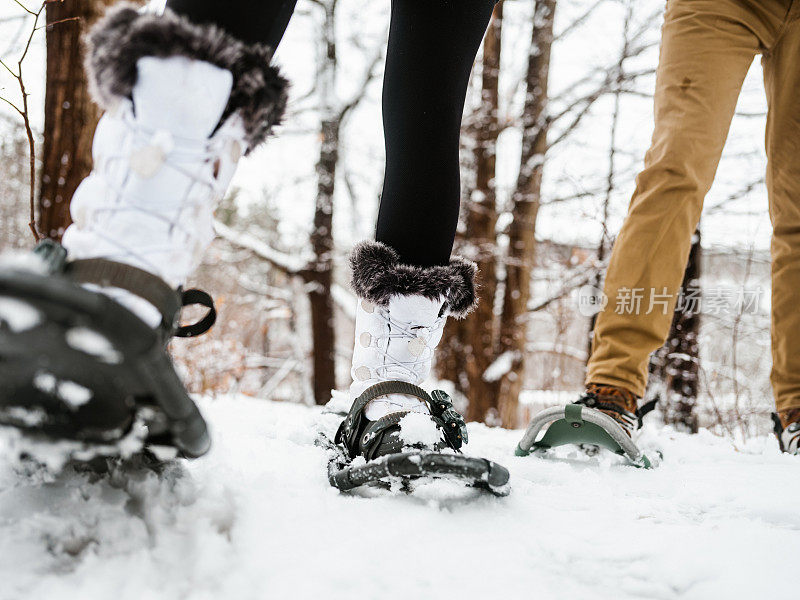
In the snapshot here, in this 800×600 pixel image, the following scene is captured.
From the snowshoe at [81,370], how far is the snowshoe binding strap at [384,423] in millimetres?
283

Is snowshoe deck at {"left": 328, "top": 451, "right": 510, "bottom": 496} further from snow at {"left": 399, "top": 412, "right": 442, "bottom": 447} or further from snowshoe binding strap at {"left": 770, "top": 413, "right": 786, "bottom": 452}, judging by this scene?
snowshoe binding strap at {"left": 770, "top": 413, "right": 786, "bottom": 452}

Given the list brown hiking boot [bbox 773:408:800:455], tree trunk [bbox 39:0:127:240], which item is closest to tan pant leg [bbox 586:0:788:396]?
brown hiking boot [bbox 773:408:800:455]

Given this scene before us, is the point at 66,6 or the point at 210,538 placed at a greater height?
the point at 66,6

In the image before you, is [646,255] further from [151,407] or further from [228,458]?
[151,407]

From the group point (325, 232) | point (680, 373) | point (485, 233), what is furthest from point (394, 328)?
point (325, 232)

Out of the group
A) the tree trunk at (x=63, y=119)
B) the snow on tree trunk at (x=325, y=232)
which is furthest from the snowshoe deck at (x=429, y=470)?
the snow on tree trunk at (x=325, y=232)

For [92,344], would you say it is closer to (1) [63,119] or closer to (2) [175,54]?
(2) [175,54]

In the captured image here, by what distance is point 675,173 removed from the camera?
123 centimetres

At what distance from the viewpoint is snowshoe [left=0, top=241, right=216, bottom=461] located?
419 mm

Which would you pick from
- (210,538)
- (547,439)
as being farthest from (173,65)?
(547,439)

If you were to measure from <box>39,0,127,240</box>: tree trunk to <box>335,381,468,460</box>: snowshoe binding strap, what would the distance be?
228 centimetres

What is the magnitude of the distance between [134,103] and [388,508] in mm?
568

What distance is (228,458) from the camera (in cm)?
79

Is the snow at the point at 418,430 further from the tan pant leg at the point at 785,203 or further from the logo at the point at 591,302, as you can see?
the tan pant leg at the point at 785,203
